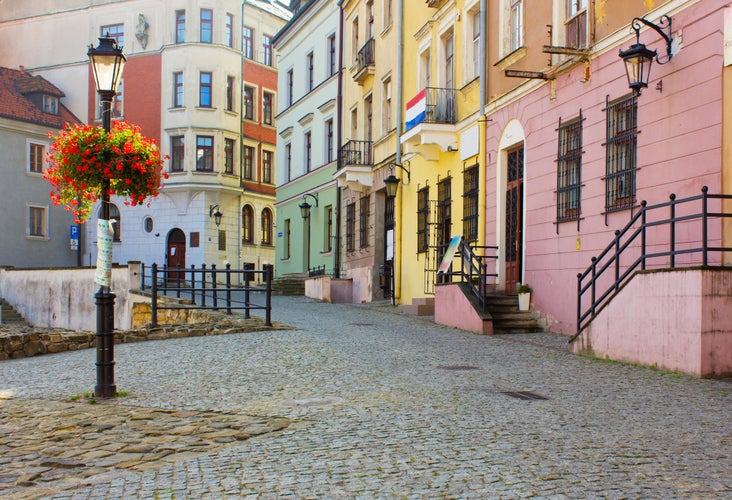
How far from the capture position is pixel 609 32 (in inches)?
523

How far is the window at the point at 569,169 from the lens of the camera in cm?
1434

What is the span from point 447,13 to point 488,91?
12.2ft

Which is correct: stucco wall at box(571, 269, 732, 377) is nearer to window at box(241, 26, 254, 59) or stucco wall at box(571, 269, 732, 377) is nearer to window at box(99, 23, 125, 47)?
window at box(241, 26, 254, 59)

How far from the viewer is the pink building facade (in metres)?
10.8

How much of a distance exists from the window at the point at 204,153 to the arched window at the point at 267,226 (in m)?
5.39

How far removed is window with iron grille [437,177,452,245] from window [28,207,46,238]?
29462 millimetres

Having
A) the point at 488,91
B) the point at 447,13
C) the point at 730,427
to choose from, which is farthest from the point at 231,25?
the point at 730,427

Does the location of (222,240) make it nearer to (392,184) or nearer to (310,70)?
(310,70)

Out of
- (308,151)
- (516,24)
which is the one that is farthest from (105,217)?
(308,151)

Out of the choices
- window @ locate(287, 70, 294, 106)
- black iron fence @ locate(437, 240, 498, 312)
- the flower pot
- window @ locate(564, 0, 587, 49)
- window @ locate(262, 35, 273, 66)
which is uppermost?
window @ locate(262, 35, 273, 66)

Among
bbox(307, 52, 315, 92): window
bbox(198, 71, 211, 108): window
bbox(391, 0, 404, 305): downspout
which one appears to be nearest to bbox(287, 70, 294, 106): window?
bbox(307, 52, 315, 92): window

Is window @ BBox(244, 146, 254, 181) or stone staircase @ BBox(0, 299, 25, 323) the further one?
window @ BBox(244, 146, 254, 181)

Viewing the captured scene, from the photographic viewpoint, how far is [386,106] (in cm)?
2647

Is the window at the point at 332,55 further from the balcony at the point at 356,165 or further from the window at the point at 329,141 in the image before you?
the balcony at the point at 356,165
